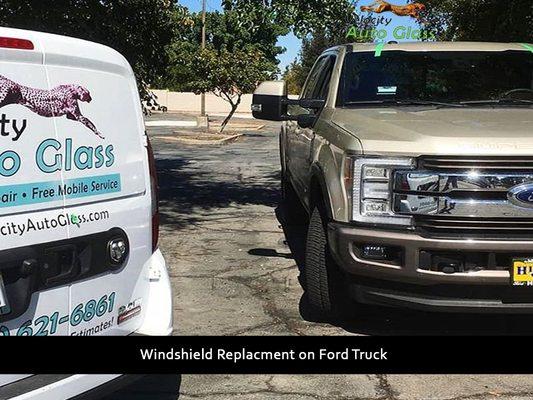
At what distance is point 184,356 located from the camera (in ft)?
9.60

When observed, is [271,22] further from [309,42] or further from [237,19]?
[309,42]

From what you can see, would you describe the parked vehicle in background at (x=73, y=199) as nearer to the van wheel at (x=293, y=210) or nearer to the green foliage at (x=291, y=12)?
the van wheel at (x=293, y=210)

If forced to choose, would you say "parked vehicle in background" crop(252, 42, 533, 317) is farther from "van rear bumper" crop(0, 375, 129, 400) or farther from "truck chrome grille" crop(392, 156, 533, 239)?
"van rear bumper" crop(0, 375, 129, 400)

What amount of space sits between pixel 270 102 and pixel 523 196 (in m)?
2.55

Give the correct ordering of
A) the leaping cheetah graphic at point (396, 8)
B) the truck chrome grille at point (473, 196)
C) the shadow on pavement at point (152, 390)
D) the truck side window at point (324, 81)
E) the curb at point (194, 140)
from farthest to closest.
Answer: the curb at point (194, 140), the leaping cheetah graphic at point (396, 8), the truck side window at point (324, 81), the truck chrome grille at point (473, 196), the shadow on pavement at point (152, 390)

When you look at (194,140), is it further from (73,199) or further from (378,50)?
(73,199)

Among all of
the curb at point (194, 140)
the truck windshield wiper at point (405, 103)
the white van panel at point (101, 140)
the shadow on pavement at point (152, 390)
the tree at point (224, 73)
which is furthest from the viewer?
the tree at point (224, 73)

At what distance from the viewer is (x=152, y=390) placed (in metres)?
3.74

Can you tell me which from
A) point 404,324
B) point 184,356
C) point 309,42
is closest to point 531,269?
point 404,324

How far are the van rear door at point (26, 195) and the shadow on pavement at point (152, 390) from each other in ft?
3.75

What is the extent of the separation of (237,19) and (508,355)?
260 inches

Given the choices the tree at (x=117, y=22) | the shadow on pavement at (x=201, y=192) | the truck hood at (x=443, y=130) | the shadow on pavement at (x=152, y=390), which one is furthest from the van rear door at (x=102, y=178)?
the tree at (x=117, y=22)

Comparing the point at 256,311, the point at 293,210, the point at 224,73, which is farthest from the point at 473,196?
the point at 224,73

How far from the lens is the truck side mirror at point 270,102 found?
18.6 ft
